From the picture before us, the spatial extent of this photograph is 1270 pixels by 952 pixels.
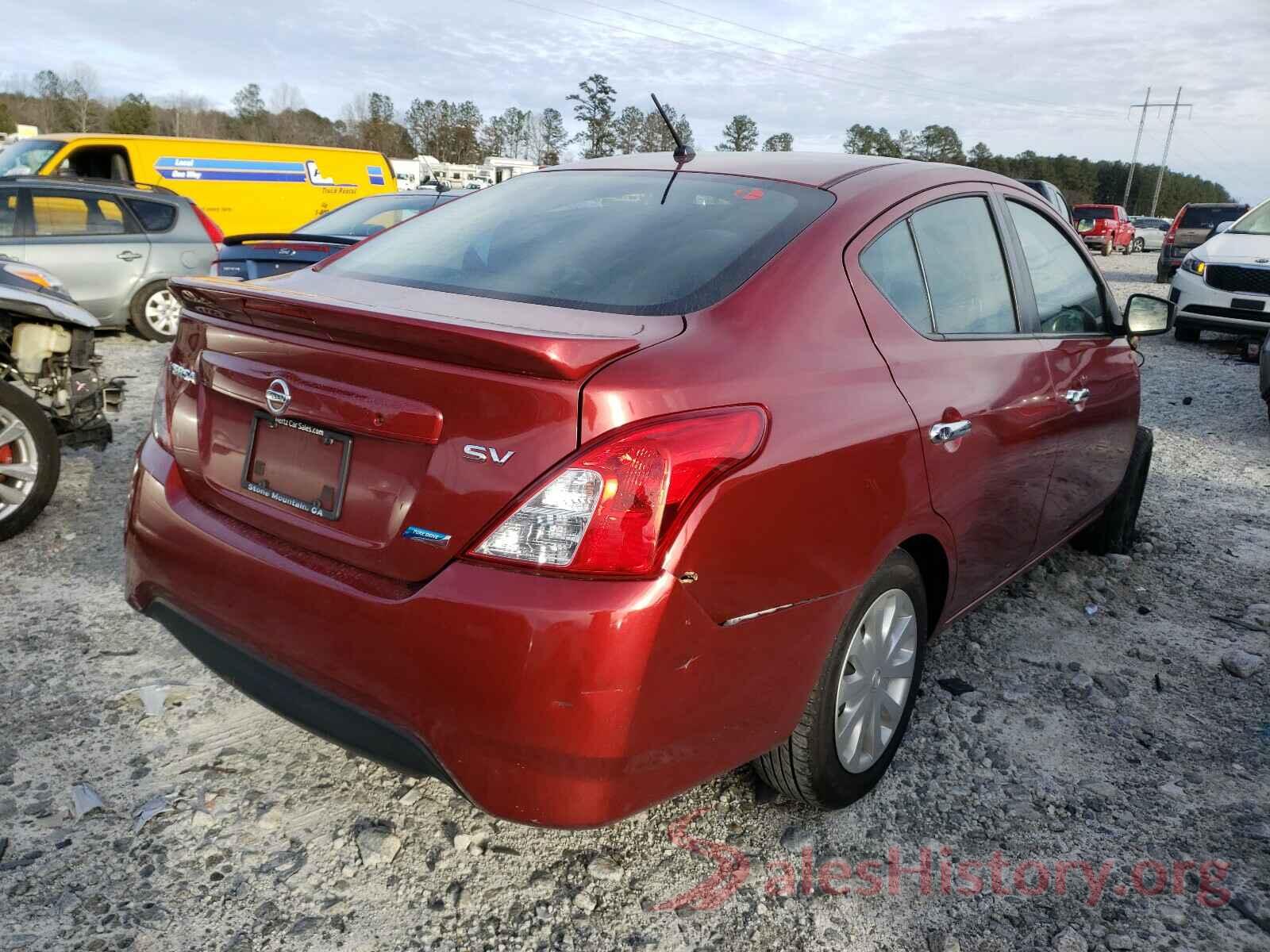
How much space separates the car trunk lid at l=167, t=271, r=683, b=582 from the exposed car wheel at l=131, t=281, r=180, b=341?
26.6ft

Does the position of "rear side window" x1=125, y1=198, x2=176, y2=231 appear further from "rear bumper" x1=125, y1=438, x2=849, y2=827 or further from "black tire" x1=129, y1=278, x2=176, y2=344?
"rear bumper" x1=125, y1=438, x2=849, y2=827

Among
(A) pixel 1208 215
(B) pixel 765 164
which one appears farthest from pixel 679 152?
(A) pixel 1208 215

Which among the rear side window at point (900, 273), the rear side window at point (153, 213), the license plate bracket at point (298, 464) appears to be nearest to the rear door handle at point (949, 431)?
the rear side window at point (900, 273)

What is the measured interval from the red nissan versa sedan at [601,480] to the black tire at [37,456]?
2201mm

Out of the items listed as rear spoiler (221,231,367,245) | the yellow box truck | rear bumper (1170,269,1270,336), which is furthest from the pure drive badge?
the yellow box truck

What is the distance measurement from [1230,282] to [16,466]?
11597 millimetres

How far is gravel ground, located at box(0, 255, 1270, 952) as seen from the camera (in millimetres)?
2150

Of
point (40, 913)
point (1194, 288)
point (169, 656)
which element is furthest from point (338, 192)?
point (40, 913)

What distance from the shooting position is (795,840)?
2.47 metres

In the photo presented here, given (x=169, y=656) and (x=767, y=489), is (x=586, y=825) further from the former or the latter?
(x=169, y=656)

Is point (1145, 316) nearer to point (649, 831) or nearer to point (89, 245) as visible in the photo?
point (649, 831)

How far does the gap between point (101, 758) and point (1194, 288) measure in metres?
11.9

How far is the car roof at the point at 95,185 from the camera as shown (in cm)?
878

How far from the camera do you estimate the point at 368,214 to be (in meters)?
9.50
